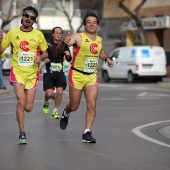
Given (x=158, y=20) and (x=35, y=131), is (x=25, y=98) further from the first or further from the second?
(x=158, y=20)

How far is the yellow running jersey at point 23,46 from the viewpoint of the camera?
427 inches

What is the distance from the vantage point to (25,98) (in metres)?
11.0

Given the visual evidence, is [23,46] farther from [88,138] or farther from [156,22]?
[156,22]

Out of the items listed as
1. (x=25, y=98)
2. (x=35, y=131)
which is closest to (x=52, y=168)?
(x=25, y=98)

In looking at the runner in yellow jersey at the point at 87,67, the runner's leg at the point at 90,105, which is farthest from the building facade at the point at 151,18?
the runner's leg at the point at 90,105

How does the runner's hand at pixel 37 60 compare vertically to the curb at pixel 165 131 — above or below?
above

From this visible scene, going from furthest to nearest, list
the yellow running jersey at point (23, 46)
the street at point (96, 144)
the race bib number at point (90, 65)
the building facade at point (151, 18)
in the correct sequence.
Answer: the building facade at point (151, 18) < the race bib number at point (90, 65) < the yellow running jersey at point (23, 46) < the street at point (96, 144)

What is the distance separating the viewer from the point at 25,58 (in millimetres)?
10812

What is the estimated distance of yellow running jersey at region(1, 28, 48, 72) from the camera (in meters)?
10.8

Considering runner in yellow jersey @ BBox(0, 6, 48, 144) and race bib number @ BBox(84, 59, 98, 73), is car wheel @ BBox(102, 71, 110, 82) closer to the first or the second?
race bib number @ BBox(84, 59, 98, 73)

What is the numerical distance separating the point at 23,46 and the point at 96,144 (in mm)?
1817

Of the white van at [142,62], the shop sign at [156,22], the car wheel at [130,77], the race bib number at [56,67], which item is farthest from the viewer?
the shop sign at [156,22]

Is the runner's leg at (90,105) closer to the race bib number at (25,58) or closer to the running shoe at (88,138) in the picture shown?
the running shoe at (88,138)

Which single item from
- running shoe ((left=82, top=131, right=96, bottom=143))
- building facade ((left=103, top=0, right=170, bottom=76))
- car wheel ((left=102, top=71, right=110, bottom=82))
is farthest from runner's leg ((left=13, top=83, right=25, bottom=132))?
building facade ((left=103, top=0, right=170, bottom=76))
